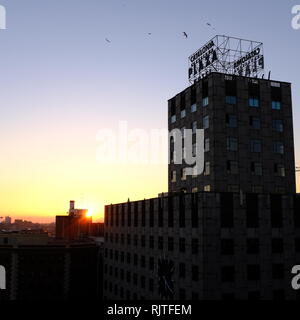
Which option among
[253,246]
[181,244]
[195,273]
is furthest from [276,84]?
[195,273]

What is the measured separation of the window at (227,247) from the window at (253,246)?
2677 millimetres

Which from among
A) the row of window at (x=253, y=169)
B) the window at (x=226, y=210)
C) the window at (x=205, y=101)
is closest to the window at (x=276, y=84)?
the window at (x=205, y=101)

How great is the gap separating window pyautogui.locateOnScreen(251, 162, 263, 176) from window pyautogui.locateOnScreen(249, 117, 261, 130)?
5.99 metres

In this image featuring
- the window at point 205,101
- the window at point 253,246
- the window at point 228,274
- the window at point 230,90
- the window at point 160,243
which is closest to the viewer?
the window at point 228,274

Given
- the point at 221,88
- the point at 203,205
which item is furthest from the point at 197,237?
the point at 221,88

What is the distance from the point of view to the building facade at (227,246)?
177 ft

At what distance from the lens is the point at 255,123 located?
67312 mm

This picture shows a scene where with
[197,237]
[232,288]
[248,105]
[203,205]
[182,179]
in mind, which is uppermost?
[248,105]

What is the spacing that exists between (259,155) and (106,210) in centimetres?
4472

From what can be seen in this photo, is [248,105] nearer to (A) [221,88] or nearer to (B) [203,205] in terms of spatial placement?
(A) [221,88]

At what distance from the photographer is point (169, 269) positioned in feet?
206

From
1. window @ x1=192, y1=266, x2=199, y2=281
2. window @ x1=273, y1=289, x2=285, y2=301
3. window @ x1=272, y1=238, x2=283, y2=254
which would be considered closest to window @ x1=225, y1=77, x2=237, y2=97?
window @ x1=272, y1=238, x2=283, y2=254

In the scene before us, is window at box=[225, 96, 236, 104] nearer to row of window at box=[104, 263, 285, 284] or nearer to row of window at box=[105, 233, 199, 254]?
row of window at box=[105, 233, 199, 254]

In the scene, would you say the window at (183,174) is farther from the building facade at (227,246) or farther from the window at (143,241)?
the window at (143,241)
